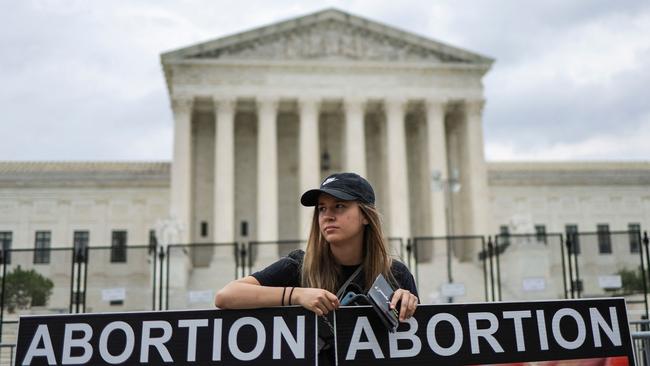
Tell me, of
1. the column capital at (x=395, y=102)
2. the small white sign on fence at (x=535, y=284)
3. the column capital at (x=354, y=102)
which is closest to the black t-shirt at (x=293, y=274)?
the small white sign on fence at (x=535, y=284)

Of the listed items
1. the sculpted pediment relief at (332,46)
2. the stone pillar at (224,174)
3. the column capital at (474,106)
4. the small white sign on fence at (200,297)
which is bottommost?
the small white sign on fence at (200,297)

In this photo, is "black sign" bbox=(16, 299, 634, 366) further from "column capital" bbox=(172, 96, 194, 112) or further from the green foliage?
"column capital" bbox=(172, 96, 194, 112)

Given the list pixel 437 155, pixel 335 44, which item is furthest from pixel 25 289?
pixel 335 44

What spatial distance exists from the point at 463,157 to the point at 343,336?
51971 mm

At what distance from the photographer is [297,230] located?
57562mm

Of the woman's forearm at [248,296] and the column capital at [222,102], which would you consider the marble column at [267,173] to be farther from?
the woman's forearm at [248,296]

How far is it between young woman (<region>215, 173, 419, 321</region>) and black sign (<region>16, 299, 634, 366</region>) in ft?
0.44

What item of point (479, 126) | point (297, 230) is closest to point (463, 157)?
point (479, 126)

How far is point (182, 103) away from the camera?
51781mm

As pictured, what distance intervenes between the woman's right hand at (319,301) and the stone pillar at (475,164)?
50173 millimetres

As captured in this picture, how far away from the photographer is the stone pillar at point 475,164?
5331cm

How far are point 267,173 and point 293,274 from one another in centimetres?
4745

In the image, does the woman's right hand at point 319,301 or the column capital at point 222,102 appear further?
the column capital at point 222,102

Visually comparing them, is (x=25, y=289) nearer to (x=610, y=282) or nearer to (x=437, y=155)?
(x=610, y=282)
